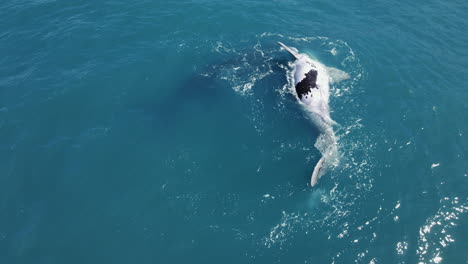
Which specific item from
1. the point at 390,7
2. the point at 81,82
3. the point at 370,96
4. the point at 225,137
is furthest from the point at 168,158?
the point at 390,7

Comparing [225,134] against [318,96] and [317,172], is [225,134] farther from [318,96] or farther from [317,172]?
[318,96]

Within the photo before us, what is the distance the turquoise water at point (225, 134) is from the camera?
34312 mm

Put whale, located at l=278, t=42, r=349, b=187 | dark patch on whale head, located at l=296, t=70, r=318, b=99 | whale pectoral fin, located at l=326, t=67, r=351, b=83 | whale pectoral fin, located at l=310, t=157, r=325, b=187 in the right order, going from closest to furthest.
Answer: whale pectoral fin, located at l=310, t=157, r=325, b=187 < whale, located at l=278, t=42, r=349, b=187 < dark patch on whale head, located at l=296, t=70, r=318, b=99 < whale pectoral fin, located at l=326, t=67, r=351, b=83

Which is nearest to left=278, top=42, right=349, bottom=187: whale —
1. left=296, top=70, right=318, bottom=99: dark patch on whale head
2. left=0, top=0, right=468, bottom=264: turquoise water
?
left=296, top=70, right=318, bottom=99: dark patch on whale head

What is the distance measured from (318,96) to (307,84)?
2856 millimetres

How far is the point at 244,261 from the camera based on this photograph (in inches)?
1280

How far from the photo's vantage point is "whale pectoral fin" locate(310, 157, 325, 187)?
3716 cm

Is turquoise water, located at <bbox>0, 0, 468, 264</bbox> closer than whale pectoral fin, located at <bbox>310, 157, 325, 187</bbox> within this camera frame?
Yes

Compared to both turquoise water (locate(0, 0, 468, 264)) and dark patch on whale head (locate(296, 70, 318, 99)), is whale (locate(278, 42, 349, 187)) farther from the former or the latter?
turquoise water (locate(0, 0, 468, 264))

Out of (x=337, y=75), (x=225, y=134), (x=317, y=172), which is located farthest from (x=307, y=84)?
(x=317, y=172)

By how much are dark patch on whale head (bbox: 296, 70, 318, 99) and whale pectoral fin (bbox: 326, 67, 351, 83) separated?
9.12ft

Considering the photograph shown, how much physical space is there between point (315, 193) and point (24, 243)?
32.3 m

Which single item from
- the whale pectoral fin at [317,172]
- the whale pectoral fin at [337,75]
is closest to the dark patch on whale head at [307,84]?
the whale pectoral fin at [337,75]

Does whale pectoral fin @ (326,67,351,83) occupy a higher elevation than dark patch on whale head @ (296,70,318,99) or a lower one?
higher
